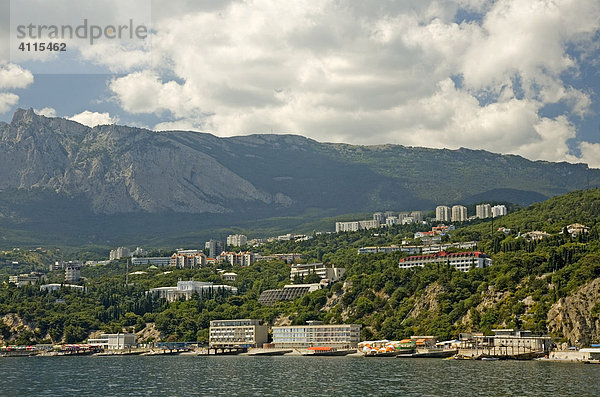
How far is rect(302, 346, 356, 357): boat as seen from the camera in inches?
6924

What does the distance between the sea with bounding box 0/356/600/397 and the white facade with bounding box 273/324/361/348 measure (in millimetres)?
30456

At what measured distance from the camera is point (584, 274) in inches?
6127

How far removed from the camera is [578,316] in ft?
486

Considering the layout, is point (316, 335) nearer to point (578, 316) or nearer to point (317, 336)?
point (317, 336)

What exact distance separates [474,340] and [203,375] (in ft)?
189

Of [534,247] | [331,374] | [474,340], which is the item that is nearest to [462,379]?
[331,374]

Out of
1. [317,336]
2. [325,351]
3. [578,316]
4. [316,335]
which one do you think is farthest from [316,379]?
[316,335]

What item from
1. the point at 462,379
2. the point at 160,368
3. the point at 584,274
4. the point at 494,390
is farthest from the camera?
the point at 584,274

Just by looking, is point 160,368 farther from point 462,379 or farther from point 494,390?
point 494,390

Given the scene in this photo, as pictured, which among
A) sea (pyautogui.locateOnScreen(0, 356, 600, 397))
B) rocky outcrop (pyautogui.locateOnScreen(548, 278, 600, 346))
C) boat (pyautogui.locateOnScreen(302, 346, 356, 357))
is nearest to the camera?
sea (pyautogui.locateOnScreen(0, 356, 600, 397))

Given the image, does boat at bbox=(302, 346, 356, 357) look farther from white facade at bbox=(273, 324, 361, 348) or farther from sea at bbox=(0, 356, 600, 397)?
sea at bbox=(0, 356, 600, 397)

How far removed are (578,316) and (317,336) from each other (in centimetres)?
6301

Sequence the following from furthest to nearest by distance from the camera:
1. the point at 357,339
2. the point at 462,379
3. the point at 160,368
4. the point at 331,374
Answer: the point at 357,339, the point at 160,368, the point at 331,374, the point at 462,379

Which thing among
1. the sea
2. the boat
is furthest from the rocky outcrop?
the boat
